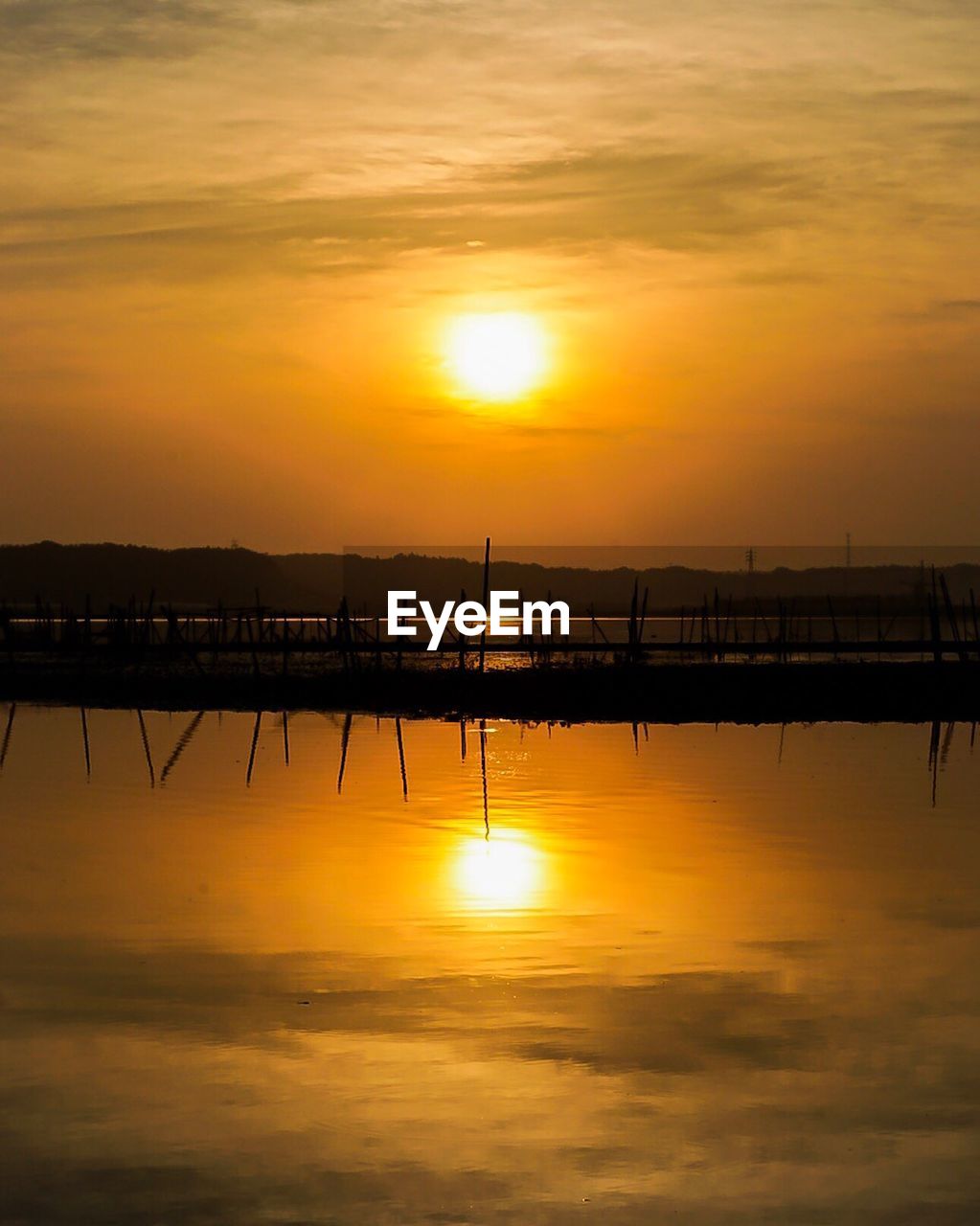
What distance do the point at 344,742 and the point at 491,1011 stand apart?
22.4 meters

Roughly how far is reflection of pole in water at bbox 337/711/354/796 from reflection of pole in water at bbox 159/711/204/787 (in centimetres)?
250

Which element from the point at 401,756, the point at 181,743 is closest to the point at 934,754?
the point at 401,756

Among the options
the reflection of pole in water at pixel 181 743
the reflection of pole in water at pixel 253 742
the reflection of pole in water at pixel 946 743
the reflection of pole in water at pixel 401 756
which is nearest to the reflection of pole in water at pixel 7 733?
the reflection of pole in water at pixel 181 743

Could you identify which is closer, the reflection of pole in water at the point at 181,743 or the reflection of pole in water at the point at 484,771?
the reflection of pole in water at the point at 484,771

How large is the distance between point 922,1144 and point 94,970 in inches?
246

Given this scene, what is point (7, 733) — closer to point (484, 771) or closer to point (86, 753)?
point (86, 753)

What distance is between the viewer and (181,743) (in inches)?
1303

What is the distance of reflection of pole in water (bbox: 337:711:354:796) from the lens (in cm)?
2633

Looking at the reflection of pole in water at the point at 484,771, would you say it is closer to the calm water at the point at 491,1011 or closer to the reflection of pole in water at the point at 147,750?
the calm water at the point at 491,1011

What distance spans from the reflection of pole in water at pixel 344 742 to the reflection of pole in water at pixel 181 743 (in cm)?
250

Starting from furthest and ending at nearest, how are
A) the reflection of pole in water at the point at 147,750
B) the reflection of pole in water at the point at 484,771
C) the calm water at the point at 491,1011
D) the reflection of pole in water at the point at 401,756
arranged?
1. the reflection of pole in water at the point at 147,750
2. the reflection of pole in water at the point at 401,756
3. the reflection of pole in water at the point at 484,771
4. the calm water at the point at 491,1011

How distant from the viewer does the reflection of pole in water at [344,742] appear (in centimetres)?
2633

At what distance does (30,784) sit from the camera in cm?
2566

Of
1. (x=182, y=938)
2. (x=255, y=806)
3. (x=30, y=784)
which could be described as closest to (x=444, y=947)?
(x=182, y=938)
